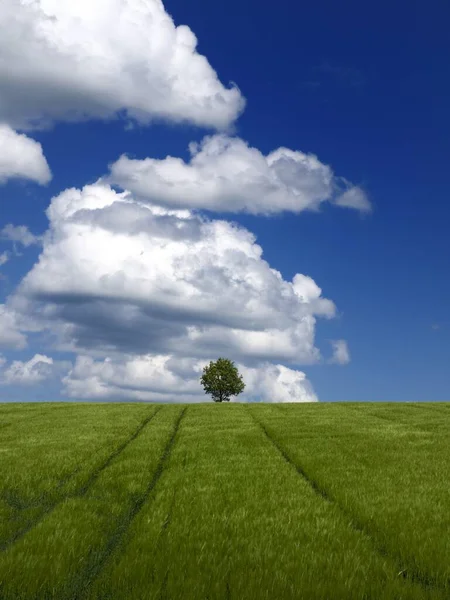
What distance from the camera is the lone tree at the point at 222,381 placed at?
95.4 meters

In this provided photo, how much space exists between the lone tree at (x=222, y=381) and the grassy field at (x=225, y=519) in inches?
2810

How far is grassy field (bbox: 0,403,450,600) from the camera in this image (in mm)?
7656

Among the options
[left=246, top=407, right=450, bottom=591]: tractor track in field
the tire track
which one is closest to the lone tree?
A: the tire track

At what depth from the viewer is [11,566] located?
8.14 m

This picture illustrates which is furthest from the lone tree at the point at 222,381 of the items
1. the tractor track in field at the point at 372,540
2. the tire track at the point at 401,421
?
the tractor track in field at the point at 372,540

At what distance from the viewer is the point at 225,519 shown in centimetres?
1091

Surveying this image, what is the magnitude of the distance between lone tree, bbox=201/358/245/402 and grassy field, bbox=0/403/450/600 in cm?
7139

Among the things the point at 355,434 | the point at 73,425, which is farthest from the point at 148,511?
the point at 73,425

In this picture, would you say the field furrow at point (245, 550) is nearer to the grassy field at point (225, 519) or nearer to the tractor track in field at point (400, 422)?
the grassy field at point (225, 519)

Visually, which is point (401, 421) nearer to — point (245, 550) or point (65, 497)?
point (65, 497)

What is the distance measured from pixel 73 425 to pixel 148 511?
22.3m

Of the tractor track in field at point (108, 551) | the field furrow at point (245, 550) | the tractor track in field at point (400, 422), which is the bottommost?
the tractor track in field at point (108, 551)

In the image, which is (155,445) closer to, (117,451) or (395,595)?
(117,451)

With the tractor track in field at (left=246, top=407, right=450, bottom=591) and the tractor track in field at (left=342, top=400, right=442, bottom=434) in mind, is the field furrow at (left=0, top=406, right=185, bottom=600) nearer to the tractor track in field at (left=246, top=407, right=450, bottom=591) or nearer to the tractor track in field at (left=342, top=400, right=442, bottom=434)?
the tractor track in field at (left=246, top=407, right=450, bottom=591)
